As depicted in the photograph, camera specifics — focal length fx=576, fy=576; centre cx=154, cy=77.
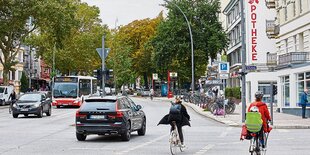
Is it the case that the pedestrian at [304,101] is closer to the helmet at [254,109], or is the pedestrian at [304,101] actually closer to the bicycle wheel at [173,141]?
the bicycle wheel at [173,141]

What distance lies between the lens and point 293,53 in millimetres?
37750

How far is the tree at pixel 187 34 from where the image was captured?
69.9 m

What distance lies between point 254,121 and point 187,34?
57.6 m

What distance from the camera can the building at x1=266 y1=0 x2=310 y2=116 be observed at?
1449 inches

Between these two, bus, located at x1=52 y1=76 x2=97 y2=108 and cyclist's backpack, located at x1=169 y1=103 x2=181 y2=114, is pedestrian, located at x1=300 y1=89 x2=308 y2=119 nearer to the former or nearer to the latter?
cyclist's backpack, located at x1=169 y1=103 x2=181 y2=114

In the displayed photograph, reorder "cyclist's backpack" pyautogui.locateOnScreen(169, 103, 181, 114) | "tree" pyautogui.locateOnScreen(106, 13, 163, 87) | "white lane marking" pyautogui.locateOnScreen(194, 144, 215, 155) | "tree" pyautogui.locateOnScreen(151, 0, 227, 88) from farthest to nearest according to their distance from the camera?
"tree" pyautogui.locateOnScreen(106, 13, 163, 87) < "tree" pyautogui.locateOnScreen(151, 0, 227, 88) < "white lane marking" pyautogui.locateOnScreen(194, 144, 215, 155) < "cyclist's backpack" pyautogui.locateOnScreen(169, 103, 181, 114)

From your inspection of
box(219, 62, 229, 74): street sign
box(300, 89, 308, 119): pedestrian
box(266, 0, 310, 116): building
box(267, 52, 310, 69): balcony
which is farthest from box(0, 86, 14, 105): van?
box(300, 89, 308, 119): pedestrian

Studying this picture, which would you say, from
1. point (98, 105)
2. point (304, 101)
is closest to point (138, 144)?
point (98, 105)

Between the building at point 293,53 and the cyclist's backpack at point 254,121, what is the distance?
22.8m

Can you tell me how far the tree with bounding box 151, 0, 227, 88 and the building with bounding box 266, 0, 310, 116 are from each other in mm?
25832

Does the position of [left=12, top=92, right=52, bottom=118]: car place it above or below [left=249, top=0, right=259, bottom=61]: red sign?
below

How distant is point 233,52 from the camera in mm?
79750

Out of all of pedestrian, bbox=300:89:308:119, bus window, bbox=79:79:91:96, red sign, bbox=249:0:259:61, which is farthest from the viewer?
red sign, bbox=249:0:259:61

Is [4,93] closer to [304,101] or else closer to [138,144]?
[304,101]
